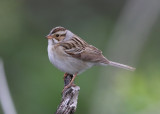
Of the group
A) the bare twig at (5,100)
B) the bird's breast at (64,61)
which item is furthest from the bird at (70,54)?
the bare twig at (5,100)

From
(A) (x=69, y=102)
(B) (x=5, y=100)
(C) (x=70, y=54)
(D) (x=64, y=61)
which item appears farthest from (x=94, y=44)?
(A) (x=69, y=102)

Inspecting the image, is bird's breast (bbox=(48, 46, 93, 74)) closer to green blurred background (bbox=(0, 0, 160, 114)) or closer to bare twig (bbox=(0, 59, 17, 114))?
green blurred background (bbox=(0, 0, 160, 114))

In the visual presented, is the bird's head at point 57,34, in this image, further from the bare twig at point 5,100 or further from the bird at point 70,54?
the bare twig at point 5,100

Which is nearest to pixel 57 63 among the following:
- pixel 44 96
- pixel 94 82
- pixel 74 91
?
pixel 74 91

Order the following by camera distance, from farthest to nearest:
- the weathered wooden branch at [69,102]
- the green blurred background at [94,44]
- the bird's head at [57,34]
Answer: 1. the bird's head at [57,34]
2. the green blurred background at [94,44]
3. the weathered wooden branch at [69,102]

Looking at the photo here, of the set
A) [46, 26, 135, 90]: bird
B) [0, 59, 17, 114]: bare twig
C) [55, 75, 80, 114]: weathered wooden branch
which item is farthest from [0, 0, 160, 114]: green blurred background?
[0, 59, 17, 114]: bare twig
